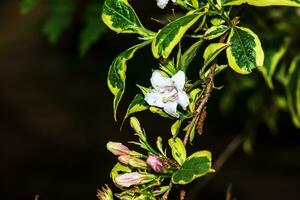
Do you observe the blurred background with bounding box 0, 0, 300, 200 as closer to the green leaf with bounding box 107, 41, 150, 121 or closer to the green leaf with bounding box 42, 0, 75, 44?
the green leaf with bounding box 42, 0, 75, 44

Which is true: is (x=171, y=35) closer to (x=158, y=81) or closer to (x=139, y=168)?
→ (x=158, y=81)

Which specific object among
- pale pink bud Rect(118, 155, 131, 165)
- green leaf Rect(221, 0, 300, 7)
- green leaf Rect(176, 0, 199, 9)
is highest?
green leaf Rect(176, 0, 199, 9)

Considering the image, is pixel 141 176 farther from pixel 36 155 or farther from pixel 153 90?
pixel 36 155

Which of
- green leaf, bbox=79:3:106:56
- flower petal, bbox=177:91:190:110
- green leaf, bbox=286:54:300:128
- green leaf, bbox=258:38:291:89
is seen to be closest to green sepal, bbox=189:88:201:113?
flower petal, bbox=177:91:190:110

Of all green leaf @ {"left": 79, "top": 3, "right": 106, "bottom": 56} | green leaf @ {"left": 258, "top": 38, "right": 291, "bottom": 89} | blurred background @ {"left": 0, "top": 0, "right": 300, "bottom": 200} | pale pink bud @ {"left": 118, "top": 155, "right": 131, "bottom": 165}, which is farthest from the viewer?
blurred background @ {"left": 0, "top": 0, "right": 300, "bottom": 200}

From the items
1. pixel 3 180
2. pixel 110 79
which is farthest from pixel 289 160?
pixel 110 79

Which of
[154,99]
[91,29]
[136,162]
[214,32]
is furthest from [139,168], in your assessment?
[91,29]

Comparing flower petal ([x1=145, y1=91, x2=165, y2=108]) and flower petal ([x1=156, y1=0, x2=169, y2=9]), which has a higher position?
flower petal ([x1=156, y1=0, x2=169, y2=9])

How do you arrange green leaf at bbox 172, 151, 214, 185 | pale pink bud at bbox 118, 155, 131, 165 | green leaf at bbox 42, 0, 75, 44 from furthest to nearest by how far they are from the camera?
green leaf at bbox 42, 0, 75, 44 → pale pink bud at bbox 118, 155, 131, 165 → green leaf at bbox 172, 151, 214, 185
